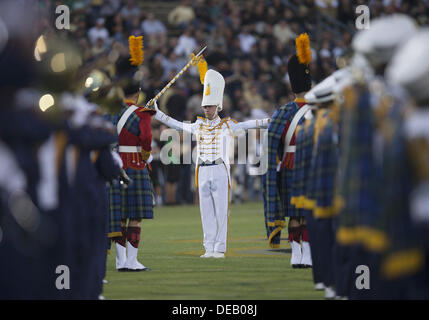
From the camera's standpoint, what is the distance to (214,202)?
13.5 metres

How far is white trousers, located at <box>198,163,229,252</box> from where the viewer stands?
13367mm

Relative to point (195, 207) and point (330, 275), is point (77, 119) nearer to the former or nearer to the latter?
point (330, 275)

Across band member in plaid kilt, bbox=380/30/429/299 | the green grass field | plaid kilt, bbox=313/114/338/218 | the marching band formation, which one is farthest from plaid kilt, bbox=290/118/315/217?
band member in plaid kilt, bbox=380/30/429/299

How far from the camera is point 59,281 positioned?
6.92 meters

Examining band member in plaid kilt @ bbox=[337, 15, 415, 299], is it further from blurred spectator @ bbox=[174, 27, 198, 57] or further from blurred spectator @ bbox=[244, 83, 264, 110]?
blurred spectator @ bbox=[174, 27, 198, 57]

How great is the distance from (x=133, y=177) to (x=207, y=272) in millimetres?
1475

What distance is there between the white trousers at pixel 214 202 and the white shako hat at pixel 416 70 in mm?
7954

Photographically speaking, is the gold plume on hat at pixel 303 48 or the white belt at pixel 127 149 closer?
the white belt at pixel 127 149

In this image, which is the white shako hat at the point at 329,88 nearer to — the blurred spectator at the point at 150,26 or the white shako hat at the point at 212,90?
the white shako hat at the point at 212,90

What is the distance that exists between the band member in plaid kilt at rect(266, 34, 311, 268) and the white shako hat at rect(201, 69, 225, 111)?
164 centimetres

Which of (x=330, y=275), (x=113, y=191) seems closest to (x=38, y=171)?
(x=330, y=275)

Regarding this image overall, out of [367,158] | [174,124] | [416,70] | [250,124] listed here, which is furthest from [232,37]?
[416,70]

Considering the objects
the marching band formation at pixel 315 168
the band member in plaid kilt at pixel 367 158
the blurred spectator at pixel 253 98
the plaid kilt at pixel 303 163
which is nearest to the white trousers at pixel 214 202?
the plaid kilt at pixel 303 163

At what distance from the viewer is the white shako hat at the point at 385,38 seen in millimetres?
6320
